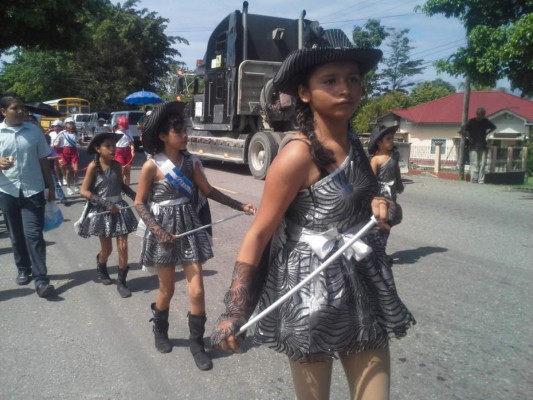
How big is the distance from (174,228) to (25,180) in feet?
8.07

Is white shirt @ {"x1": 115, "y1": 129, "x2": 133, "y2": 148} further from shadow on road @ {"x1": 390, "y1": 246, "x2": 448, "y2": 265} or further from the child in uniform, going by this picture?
the child in uniform

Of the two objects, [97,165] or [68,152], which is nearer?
[97,165]

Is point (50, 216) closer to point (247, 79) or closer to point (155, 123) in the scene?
point (155, 123)

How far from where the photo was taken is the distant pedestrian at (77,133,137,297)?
5223mm

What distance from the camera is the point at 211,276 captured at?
18.9 ft

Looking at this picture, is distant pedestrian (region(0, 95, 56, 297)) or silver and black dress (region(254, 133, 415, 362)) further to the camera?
distant pedestrian (region(0, 95, 56, 297))

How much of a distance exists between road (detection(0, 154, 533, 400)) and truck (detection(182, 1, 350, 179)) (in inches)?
297

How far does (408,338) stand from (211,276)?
2514 mm

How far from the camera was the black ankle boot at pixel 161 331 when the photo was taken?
152 inches

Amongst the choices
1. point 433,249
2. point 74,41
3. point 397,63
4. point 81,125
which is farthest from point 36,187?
point 397,63

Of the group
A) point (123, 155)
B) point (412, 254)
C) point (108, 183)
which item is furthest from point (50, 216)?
point (123, 155)

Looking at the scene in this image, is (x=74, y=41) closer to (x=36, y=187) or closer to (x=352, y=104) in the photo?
(x=36, y=187)

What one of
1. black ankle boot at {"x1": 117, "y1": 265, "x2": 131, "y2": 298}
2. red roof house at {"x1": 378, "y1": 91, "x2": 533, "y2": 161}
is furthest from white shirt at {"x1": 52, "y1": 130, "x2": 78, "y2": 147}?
red roof house at {"x1": 378, "y1": 91, "x2": 533, "y2": 161}

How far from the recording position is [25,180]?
17.3 feet
